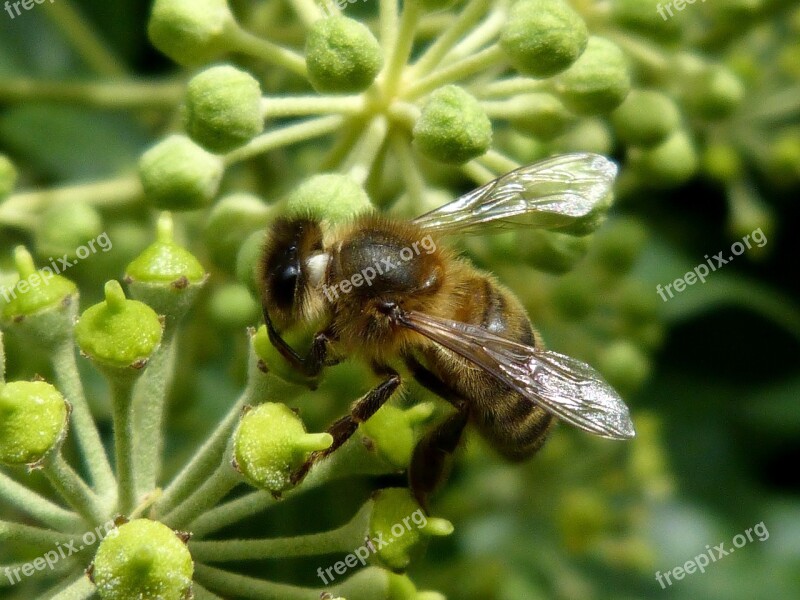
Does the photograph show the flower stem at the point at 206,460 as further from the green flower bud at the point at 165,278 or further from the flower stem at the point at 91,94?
the flower stem at the point at 91,94

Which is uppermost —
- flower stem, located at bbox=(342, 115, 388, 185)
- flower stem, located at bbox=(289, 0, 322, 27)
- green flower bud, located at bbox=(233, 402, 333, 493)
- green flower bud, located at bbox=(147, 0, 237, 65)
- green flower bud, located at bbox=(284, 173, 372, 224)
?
green flower bud, located at bbox=(147, 0, 237, 65)

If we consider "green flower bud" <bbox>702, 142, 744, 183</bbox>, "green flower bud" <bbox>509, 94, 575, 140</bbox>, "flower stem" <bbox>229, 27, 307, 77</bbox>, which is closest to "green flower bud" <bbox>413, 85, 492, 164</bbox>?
"green flower bud" <bbox>509, 94, 575, 140</bbox>

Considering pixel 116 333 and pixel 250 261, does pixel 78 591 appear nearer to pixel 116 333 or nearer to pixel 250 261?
pixel 116 333

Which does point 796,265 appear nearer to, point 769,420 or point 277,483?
Answer: point 769,420

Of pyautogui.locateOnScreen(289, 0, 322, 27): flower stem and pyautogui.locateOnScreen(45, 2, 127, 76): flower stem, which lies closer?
pyautogui.locateOnScreen(289, 0, 322, 27): flower stem

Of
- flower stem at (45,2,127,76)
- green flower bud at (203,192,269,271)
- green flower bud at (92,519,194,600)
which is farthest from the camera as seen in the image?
flower stem at (45,2,127,76)

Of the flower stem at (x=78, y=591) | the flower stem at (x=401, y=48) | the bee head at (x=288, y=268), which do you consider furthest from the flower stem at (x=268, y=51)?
the flower stem at (x=78, y=591)

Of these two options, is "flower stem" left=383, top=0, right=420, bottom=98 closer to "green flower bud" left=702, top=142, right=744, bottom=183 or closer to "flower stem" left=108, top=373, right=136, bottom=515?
"flower stem" left=108, top=373, right=136, bottom=515
